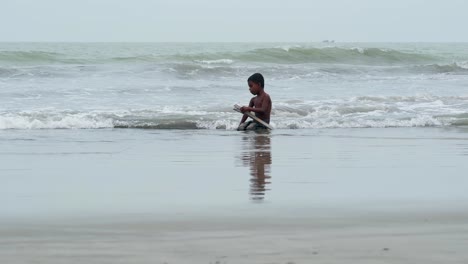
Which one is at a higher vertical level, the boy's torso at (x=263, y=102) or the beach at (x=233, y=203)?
the boy's torso at (x=263, y=102)

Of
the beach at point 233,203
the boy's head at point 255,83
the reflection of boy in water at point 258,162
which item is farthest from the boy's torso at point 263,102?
the beach at point 233,203

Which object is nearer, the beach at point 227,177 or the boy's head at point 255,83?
the beach at point 227,177

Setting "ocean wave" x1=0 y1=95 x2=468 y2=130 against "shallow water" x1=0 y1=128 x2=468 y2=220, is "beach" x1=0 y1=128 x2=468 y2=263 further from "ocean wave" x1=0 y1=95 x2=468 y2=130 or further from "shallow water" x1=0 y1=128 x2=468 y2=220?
"ocean wave" x1=0 y1=95 x2=468 y2=130

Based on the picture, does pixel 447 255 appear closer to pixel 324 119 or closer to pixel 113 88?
pixel 324 119

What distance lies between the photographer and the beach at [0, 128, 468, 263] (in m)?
4.11

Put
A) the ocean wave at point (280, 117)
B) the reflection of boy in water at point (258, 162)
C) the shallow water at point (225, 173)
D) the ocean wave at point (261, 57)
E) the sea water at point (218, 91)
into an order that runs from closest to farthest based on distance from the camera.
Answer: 1. the shallow water at point (225, 173)
2. the reflection of boy in water at point (258, 162)
3. the ocean wave at point (280, 117)
4. the sea water at point (218, 91)
5. the ocean wave at point (261, 57)

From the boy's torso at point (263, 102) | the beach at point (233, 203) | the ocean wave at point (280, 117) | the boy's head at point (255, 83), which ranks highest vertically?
the boy's head at point (255, 83)

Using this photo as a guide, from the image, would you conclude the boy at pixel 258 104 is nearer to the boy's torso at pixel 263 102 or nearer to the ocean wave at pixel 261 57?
the boy's torso at pixel 263 102

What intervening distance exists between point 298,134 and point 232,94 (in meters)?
6.75

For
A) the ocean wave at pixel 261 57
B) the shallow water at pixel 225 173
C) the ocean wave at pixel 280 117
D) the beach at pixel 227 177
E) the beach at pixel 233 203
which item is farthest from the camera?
the ocean wave at pixel 261 57

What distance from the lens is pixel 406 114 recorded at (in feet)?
46.8

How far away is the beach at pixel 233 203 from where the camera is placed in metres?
4.11

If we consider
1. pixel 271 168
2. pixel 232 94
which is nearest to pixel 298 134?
pixel 271 168

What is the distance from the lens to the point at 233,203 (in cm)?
548
